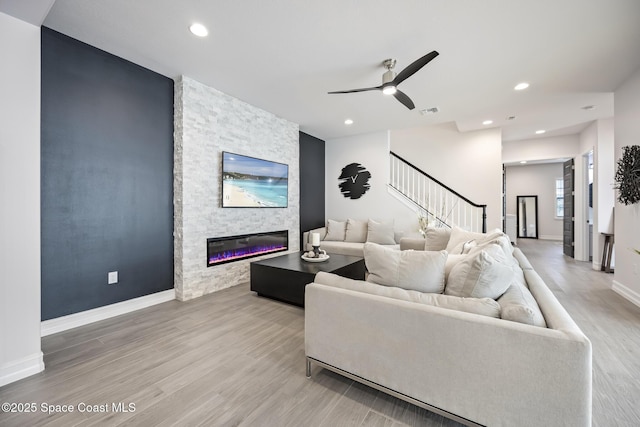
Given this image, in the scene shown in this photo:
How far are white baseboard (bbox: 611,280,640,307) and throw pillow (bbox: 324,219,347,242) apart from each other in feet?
13.8

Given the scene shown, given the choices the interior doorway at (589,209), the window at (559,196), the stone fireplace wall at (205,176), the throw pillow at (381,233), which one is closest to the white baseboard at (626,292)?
the interior doorway at (589,209)

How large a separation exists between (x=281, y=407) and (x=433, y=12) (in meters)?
3.20

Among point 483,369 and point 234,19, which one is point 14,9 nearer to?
point 234,19

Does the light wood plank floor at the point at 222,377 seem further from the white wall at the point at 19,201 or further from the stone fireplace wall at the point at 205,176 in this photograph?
the stone fireplace wall at the point at 205,176

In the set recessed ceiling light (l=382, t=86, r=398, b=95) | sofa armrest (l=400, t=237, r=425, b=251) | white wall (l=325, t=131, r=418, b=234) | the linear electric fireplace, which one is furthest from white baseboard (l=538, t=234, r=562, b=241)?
recessed ceiling light (l=382, t=86, r=398, b=95)

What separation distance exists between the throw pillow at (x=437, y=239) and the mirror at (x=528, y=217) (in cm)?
785

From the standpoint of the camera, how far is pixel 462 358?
1273 mm

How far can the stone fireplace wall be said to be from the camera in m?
3.39

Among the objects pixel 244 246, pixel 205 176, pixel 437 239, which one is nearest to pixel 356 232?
pixel 437 239

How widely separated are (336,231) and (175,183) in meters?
3.27

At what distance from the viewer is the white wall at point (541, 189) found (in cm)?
898

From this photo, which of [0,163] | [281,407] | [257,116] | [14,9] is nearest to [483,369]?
[281,407]

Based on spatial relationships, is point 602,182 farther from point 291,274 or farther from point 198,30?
point 198,30

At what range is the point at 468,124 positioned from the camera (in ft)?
17.4
